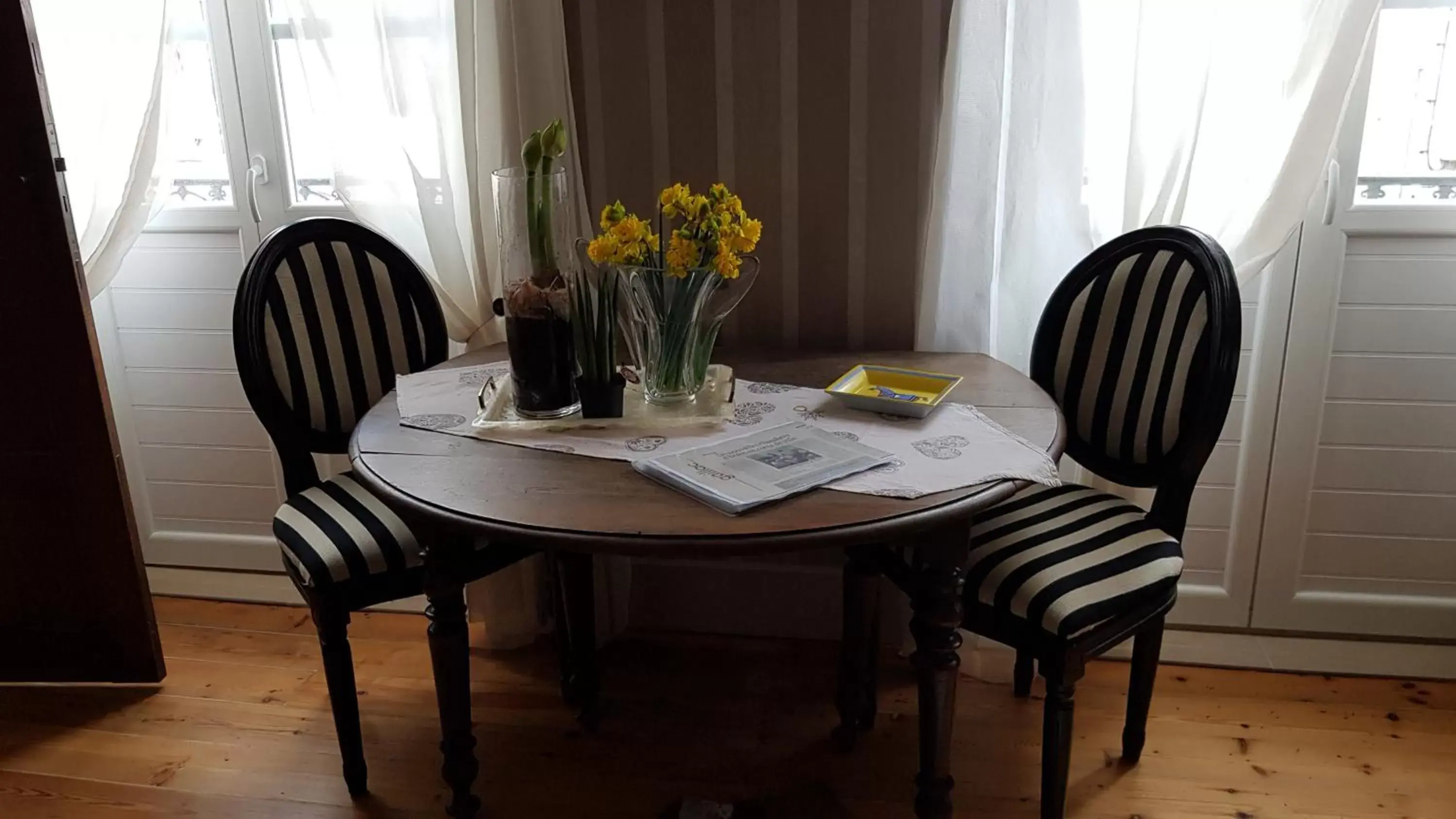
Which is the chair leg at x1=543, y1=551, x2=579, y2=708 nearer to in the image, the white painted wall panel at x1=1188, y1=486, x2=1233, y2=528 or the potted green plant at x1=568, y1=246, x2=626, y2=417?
the potted green plant at x1=568, y1=246, x2=626, y2=417

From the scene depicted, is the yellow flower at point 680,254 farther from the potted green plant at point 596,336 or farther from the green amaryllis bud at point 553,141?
the green amaryllis bud at point 553,141

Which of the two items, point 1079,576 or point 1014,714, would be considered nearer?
point 1079,576

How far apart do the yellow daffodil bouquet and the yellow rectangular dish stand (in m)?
0.24

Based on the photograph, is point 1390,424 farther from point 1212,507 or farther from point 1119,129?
point 1119,129

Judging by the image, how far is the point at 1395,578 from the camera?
7.56 feet

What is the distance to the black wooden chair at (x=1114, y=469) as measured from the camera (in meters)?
1.65

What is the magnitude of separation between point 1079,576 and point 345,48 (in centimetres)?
177

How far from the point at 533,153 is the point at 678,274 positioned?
27 cm

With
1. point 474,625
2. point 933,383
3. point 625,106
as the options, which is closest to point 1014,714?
point 933,383

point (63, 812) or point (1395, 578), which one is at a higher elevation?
point (1395, 578)

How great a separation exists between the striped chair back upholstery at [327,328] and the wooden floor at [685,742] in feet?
1.81

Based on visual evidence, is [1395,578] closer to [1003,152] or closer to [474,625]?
[1003,152]

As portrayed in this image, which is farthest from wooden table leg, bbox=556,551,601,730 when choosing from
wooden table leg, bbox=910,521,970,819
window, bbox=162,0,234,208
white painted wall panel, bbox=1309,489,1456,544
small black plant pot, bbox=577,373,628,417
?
white painted wall panel, bbox=1309,489,1456,544

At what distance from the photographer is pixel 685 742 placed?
2.11m
